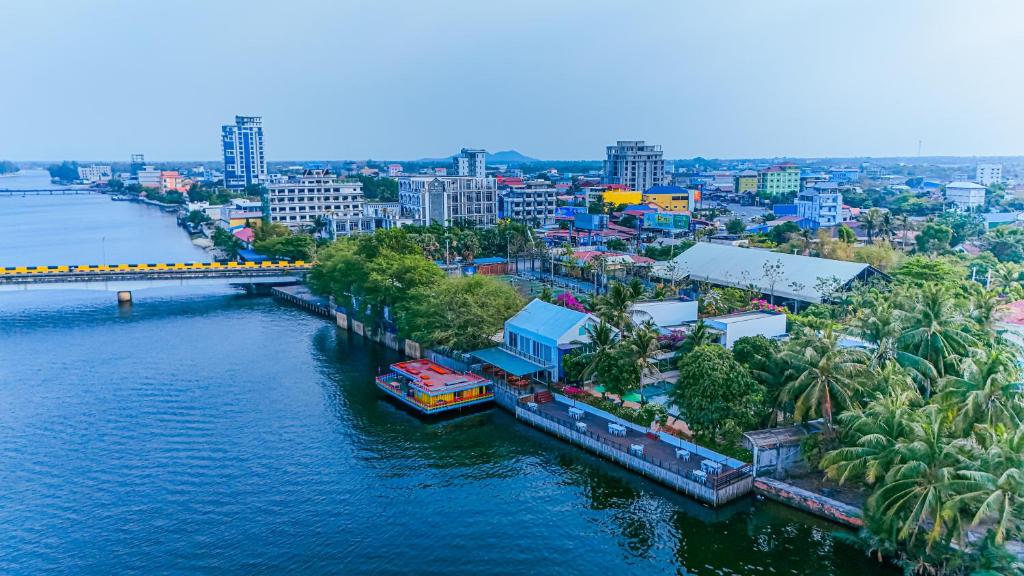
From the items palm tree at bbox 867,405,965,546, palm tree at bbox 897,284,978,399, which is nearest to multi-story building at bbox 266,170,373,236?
palm tree at bbox 897,284,978,399

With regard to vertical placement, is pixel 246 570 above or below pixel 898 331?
below

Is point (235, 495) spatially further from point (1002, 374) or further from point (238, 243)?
point (238, 243)

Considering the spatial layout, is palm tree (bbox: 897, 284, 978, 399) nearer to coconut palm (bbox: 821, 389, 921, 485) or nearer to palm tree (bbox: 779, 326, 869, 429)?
palm tree (bbox: 779, 326, 869, 429)

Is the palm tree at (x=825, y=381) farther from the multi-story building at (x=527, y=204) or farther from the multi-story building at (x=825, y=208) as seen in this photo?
the multi-story building at (x=527, y=204)

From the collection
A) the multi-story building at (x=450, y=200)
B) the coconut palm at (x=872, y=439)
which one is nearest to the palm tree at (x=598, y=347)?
the coconut palm at (x=872, y=439)

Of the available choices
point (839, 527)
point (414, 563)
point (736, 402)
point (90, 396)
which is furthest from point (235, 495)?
point (839, 527)

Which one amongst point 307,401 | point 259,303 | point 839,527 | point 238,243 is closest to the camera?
point 839,527
